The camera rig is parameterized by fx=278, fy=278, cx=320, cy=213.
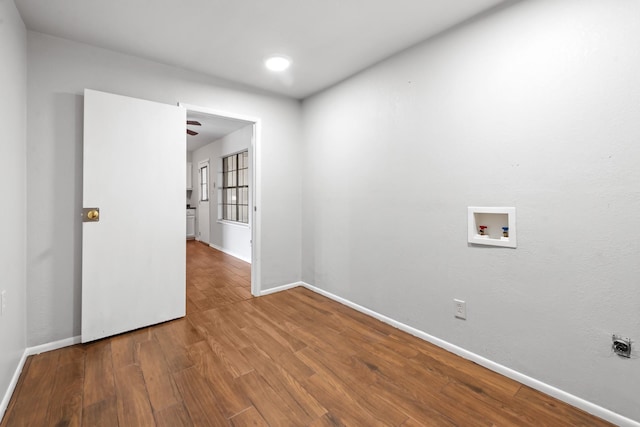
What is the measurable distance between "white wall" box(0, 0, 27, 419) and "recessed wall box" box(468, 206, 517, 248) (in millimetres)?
2843

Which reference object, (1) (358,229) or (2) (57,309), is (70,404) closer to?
(2) (57,309)

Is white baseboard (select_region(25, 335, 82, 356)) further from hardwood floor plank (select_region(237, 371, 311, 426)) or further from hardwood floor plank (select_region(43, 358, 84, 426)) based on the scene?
hardwood floor plank (select_region(237, 371, 311, 426))

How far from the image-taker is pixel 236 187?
19.1 ft

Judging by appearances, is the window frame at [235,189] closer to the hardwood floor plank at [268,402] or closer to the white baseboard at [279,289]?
the white baseboard at [279,289]

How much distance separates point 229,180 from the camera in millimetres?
6078

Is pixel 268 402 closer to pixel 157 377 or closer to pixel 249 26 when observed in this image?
pixel 157 377

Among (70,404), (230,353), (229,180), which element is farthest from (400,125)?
(229,180)

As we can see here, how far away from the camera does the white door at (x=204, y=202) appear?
268 inches

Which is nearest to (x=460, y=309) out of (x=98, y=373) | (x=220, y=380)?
(x=220, y=380)

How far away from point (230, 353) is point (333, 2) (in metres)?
2.52

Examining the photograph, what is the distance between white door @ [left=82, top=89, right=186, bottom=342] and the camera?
2.18m

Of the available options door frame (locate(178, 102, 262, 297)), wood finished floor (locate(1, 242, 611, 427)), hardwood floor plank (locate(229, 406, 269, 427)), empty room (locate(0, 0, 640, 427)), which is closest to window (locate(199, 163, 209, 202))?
door frame (locate(178, 102, 262, 297))

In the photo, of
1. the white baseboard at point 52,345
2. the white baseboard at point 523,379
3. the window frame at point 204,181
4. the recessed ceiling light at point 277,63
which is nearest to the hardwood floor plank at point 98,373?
the white baseboard at point 52,345

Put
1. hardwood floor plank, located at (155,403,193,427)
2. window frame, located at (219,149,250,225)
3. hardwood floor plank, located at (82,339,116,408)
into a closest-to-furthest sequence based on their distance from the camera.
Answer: hardwood floor plank, located at (155,403,193,427)
hardwood floor plank, located at (82,339,116,408)
window frame, located at (219,149,250,225)
